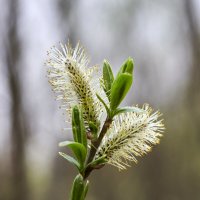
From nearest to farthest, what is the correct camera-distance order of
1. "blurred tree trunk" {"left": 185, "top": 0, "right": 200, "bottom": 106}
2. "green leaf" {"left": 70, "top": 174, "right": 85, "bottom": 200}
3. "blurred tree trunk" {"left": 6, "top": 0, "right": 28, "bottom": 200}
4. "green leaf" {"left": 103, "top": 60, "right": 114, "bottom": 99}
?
"green leaf" {"left": 70, "top": 174, "right": 85, "bottom": 200} → "green leaf" {"left": 103, "top": 60, "right": 114, "bottom": 99} → "blurred tree trunk" {"left": 6, "top": 0, "right": 28, "bottom": 200} → "blurred tree trunk" {"left": 185, "top": 0, "right": 200, "bottom": 106}

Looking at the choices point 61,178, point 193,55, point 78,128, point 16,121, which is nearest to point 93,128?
point 78,128

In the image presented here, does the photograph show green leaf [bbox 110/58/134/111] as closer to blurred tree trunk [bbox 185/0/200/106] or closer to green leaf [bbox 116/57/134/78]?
green leaf [bbox 116/57/134/78]

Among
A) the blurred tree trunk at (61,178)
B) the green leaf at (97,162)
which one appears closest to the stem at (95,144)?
the green leaf at (97,162)

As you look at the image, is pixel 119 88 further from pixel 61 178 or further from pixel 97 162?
pixel 61 178

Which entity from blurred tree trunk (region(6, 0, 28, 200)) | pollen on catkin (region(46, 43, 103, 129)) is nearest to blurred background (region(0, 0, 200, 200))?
blurred tree trunk (region(6, 0, 28, 200))

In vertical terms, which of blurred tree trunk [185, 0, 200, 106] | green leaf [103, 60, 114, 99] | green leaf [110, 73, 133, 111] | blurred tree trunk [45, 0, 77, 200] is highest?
blurred tree trunk [185, 0, 200, 106]
